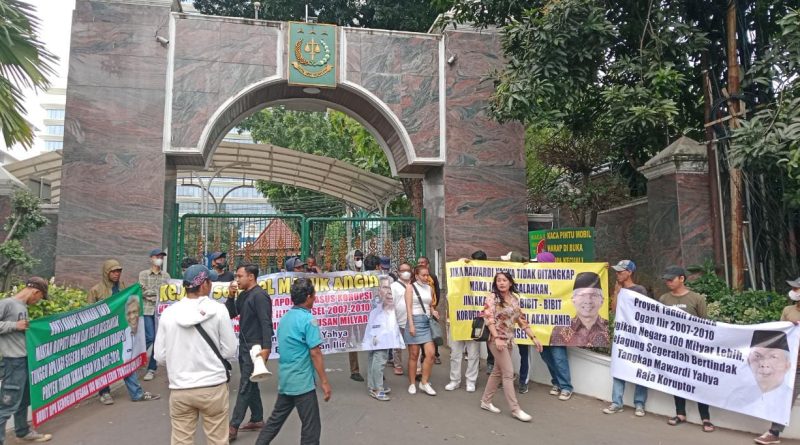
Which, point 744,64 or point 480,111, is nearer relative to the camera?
point 744,64

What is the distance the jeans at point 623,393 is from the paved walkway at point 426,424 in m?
0.16

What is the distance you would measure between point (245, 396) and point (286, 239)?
6136mm

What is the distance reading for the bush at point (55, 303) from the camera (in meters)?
6.02

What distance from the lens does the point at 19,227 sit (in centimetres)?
837

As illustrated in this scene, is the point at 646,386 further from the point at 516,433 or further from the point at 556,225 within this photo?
the point at 556,225

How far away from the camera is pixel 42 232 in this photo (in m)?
10.1

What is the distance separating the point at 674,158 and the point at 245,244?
7.90 metres

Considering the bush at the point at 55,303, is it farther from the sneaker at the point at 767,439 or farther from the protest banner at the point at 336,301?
the sneaker at the point at 767,439

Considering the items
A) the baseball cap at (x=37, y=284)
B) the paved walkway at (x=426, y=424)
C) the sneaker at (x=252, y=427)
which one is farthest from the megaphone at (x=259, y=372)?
the baseball cap at (x=37, y=284)

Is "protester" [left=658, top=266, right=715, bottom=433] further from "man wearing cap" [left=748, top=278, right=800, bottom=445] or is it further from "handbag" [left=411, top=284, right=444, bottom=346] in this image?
"handbag" [left=411, top=284, right=444, bottom=346]

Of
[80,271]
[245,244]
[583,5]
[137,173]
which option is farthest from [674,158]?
[80,271]

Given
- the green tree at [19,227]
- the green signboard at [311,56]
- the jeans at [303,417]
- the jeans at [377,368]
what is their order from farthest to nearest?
the green signboard at [311,56] < the green tree at [19,227] < the jeans at [377,368] < the jeans at [303,417]

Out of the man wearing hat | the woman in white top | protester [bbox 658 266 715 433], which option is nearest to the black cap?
protester [bbox 658 266 715 433]

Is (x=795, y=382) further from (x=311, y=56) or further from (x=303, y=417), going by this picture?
(x=311, y=56)
